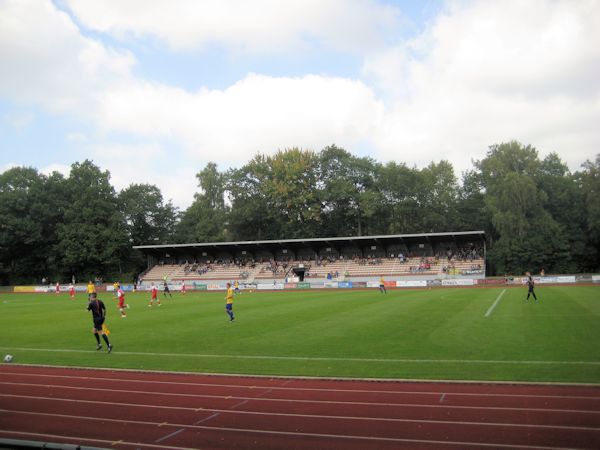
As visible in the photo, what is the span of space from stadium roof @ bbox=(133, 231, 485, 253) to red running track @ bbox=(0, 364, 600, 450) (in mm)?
50577

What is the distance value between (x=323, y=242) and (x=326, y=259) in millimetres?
2421

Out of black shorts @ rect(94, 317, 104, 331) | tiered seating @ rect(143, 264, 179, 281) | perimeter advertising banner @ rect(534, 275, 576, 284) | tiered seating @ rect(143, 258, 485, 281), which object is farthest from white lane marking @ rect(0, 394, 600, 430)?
tiered seating @ rect(143, 264, 179, 281)

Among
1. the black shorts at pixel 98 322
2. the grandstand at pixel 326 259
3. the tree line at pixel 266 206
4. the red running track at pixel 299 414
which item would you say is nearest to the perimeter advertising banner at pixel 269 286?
the grandstand at pixel 326 259

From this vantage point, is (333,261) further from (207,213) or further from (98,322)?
(98,322)

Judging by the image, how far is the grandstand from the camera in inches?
2388

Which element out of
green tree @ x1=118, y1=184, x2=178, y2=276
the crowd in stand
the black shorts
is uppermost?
green tree @ x1=118, y1=184, x2=178, y2=276

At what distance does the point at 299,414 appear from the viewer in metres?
9.95

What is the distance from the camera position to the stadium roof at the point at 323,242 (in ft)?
204

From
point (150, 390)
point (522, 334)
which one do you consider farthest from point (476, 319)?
point (150, 390)

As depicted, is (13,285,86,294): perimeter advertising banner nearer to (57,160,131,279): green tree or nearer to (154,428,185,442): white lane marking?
(57,160,131,279): green tree

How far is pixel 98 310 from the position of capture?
17.4m

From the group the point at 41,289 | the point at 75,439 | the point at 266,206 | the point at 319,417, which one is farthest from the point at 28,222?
the point at 319,417

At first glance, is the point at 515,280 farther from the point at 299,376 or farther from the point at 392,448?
the point at 392,448

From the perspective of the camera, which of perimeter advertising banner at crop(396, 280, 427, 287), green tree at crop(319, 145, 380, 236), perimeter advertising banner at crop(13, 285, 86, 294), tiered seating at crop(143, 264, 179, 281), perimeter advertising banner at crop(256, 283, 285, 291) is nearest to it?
perimeter advertising banner at crop(396, 280, 427, 287)
